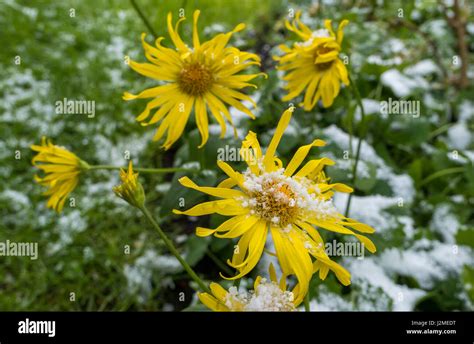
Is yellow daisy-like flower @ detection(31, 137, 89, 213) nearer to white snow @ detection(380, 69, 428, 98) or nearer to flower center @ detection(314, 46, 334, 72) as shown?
flower center @ detection(314, 46, 334, 72)

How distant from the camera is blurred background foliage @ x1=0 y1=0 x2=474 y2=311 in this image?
1.56 metres

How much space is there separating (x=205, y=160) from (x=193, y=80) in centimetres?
41

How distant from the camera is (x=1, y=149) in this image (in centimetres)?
229

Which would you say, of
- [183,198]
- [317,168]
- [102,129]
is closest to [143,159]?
[102,129]

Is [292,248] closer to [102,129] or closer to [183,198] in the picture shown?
[183,198]

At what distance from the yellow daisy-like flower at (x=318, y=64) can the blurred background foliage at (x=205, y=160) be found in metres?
0.15

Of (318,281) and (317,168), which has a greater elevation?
(317,168)

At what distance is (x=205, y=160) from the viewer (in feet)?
5.08

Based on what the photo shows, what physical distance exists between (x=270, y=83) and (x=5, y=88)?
156 cm

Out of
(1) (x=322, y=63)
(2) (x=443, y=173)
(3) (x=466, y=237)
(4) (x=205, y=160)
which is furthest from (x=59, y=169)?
(2) (x=443, y=173)

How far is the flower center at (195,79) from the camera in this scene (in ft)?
3.84

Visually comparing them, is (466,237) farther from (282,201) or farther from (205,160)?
(282,201)

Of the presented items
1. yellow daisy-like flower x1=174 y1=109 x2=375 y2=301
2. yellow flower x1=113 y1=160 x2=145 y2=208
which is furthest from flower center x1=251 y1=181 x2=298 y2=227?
yellow flower x1=113 y1=160 x2=145 y2=208
